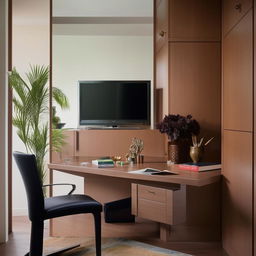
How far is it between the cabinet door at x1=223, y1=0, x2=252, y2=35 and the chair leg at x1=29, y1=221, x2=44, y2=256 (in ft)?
6.55

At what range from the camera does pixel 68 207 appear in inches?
118

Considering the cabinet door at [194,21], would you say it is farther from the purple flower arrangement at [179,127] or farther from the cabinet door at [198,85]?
the purple flower arrangement at [179,127]

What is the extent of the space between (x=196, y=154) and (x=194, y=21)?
3.71 feet

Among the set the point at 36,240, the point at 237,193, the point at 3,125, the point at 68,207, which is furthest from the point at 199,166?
the point at 3,125

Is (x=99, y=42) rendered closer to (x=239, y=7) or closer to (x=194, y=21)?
(x=194, y=21)

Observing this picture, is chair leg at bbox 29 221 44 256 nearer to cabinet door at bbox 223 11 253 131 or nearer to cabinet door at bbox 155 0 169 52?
cabinet door at bbox 223 11 253 131

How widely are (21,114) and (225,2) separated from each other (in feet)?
7.29

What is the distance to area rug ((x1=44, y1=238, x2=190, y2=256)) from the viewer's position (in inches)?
131

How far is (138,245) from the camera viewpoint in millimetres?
3543

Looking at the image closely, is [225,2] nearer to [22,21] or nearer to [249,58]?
[249,58]

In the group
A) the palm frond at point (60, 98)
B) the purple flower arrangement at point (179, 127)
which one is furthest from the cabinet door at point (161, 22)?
the palm frond at point (60, 98)

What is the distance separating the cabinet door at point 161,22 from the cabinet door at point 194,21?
0.09 meters

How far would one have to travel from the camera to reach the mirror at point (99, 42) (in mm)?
4145

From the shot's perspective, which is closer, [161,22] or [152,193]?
[152,193]
